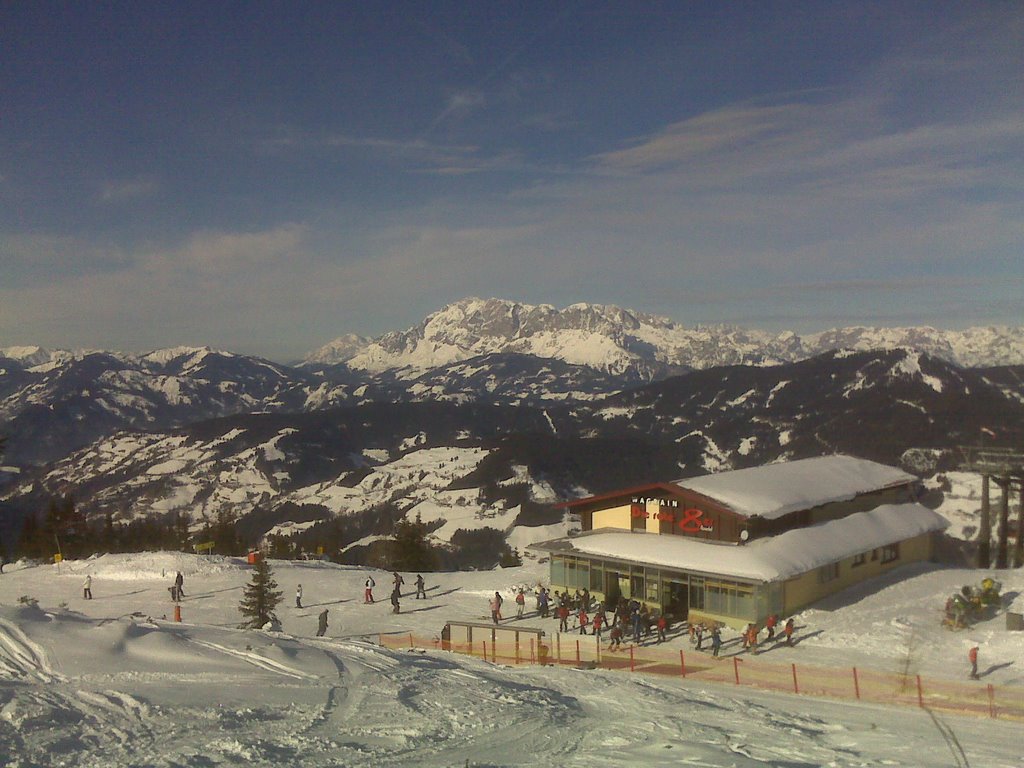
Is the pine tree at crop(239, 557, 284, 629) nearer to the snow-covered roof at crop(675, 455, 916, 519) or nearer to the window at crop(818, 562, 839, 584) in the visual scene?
the snow-covered roof at crop(675, 455, 916, 519)

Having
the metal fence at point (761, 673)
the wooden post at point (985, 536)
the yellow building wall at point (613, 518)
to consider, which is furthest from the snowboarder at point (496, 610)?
the wooden post at point (985, 536)

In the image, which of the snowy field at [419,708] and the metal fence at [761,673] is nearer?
the snowy field at [419,708]

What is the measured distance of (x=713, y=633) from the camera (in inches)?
1216

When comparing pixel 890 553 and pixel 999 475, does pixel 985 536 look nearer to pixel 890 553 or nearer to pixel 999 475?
pixel 999 475

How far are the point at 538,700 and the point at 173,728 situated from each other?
8.21m

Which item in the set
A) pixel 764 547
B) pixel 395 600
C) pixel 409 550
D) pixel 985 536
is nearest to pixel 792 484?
pixel 764 547

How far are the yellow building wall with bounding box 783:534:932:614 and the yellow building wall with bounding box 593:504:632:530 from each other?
29.5 ft

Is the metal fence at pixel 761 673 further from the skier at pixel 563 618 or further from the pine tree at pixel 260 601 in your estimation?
the pine tree at pixel 260 601

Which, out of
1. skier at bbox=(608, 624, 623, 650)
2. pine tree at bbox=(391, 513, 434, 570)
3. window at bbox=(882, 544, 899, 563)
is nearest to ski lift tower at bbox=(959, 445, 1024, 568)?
window at bbox=(882, 544, 899, 563)

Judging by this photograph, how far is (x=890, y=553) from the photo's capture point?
140ft

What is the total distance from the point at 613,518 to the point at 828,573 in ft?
34.4

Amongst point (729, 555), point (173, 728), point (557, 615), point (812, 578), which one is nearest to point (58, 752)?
point (173, 728)

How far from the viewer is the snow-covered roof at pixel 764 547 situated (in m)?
34.6

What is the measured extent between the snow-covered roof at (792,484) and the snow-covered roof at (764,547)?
4.27ft
